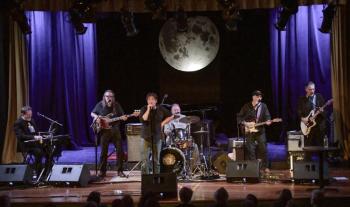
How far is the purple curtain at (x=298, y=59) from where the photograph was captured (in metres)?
16.8

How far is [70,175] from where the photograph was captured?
1313cm

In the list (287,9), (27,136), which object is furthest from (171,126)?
(287,9)

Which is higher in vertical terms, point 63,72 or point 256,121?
point 63,72

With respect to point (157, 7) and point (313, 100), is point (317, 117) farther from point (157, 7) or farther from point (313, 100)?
point (157, 7)

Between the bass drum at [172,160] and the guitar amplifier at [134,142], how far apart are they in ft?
5.47

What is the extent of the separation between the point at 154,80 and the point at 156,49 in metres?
1.05

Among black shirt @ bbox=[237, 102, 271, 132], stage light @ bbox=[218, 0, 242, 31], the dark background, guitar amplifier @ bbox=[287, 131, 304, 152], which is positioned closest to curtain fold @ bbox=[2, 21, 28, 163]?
the dark background

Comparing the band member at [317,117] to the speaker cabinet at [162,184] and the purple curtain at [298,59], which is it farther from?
the speaker cabinet at [162,184]

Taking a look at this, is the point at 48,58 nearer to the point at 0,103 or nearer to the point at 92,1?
the point at 0,103

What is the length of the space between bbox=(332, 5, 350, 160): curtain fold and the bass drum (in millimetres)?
4590

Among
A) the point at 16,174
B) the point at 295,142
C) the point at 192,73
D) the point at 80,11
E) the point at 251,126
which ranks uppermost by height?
the point at 80,11

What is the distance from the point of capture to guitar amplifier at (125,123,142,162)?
51.6 ft

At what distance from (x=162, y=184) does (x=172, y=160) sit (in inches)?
114

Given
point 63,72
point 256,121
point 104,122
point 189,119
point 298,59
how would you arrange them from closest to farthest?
point 189,119 → point 104,122 → point 256,121 → point 298,59 → point 63,72
